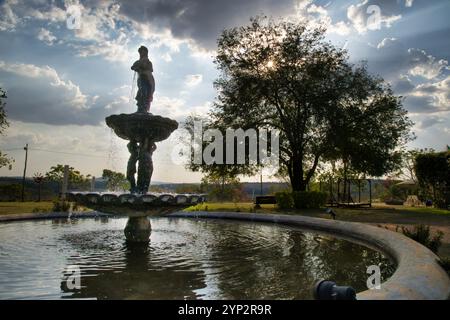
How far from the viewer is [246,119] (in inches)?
1078

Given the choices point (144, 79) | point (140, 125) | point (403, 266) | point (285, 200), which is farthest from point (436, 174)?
point (403, 266)

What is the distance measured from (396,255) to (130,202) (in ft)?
18.6

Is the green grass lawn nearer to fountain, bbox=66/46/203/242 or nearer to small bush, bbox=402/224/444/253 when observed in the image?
fountain, bbox=66/46/203/242

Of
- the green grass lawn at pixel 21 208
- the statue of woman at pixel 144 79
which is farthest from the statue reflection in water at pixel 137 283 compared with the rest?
the green grass lawn at pixel 21 208

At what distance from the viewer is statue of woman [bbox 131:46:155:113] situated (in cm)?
1052

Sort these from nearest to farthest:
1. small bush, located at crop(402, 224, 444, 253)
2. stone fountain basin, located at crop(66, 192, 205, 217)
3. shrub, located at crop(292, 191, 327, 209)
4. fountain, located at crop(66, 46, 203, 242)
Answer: small bush, located at crop(402, 224, 444, 253) < stone fountain basin, located at crop(66, 192, 205, 217) < fountain, located at crop(66, 46, 203, 242) < shrub, located at crop(292, 191, 327, 209)

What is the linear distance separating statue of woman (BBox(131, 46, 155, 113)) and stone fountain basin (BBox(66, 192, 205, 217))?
3788 millimetres

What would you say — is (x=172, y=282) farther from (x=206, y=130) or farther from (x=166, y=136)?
(x=206, y=130)

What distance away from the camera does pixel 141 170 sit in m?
9.63

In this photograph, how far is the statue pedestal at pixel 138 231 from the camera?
859 cm

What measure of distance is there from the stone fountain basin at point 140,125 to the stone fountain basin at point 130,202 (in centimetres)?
232

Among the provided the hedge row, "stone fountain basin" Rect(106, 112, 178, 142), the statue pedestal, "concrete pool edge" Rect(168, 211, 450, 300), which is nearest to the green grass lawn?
"stone fountain basin" Rect(106, 112, 178, 142)
